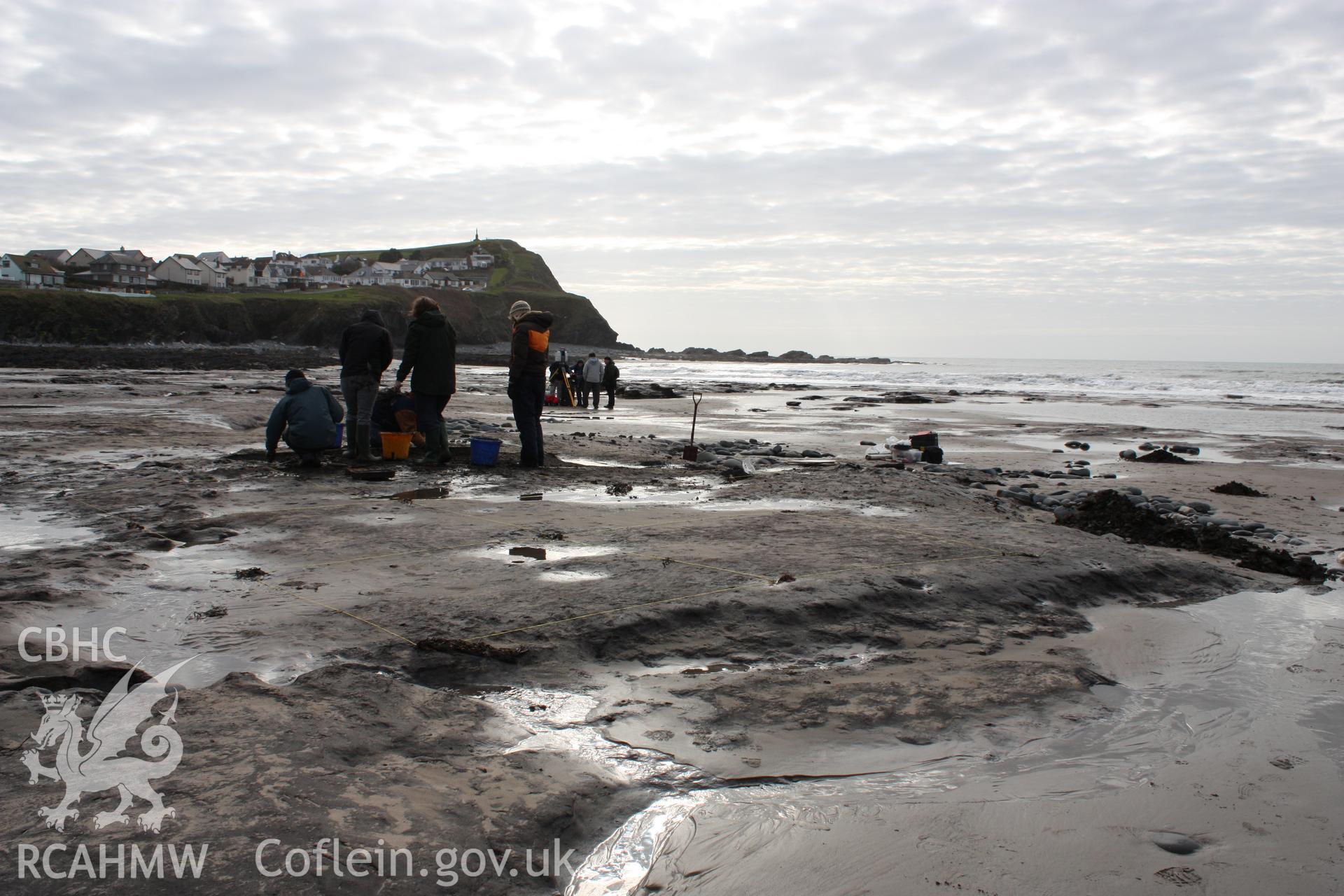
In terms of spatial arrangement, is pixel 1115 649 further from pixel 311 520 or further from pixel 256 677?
pixel 311 520

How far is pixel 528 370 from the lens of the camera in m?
9.66

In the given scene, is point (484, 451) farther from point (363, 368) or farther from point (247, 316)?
point (247, 316)

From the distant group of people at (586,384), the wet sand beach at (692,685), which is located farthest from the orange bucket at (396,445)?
the distant group of people at (586,384)

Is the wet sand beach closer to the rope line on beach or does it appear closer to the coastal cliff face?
the rope line on beach

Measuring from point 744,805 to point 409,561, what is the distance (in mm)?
3245

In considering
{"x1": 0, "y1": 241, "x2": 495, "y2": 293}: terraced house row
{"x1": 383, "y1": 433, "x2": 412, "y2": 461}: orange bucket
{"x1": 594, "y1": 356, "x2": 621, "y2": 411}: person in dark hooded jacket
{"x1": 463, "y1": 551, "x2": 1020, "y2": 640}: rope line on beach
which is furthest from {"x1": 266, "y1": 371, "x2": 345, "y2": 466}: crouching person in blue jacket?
{"x1": 0, "y1": 241, "x2": 495, "y2": 293}: terraced house row

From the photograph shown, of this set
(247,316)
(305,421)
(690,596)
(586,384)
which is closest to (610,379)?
(586,384)

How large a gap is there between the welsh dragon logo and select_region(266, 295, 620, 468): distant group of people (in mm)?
6383

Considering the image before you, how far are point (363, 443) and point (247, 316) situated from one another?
268 feet

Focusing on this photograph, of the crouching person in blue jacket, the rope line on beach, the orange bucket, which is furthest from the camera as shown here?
the orange bucket

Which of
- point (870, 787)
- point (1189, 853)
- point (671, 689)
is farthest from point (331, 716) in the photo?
point (1189, 853)

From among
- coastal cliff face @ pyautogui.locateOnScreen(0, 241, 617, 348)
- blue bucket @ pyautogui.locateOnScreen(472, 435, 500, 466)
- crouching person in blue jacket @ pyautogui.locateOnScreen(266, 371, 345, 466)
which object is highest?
coastal cliff face @ pyautogui.locateOnScreen(0, 241, 617, 348)

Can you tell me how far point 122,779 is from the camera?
2.50 m

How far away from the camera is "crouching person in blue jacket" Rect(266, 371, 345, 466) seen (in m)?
9.19
